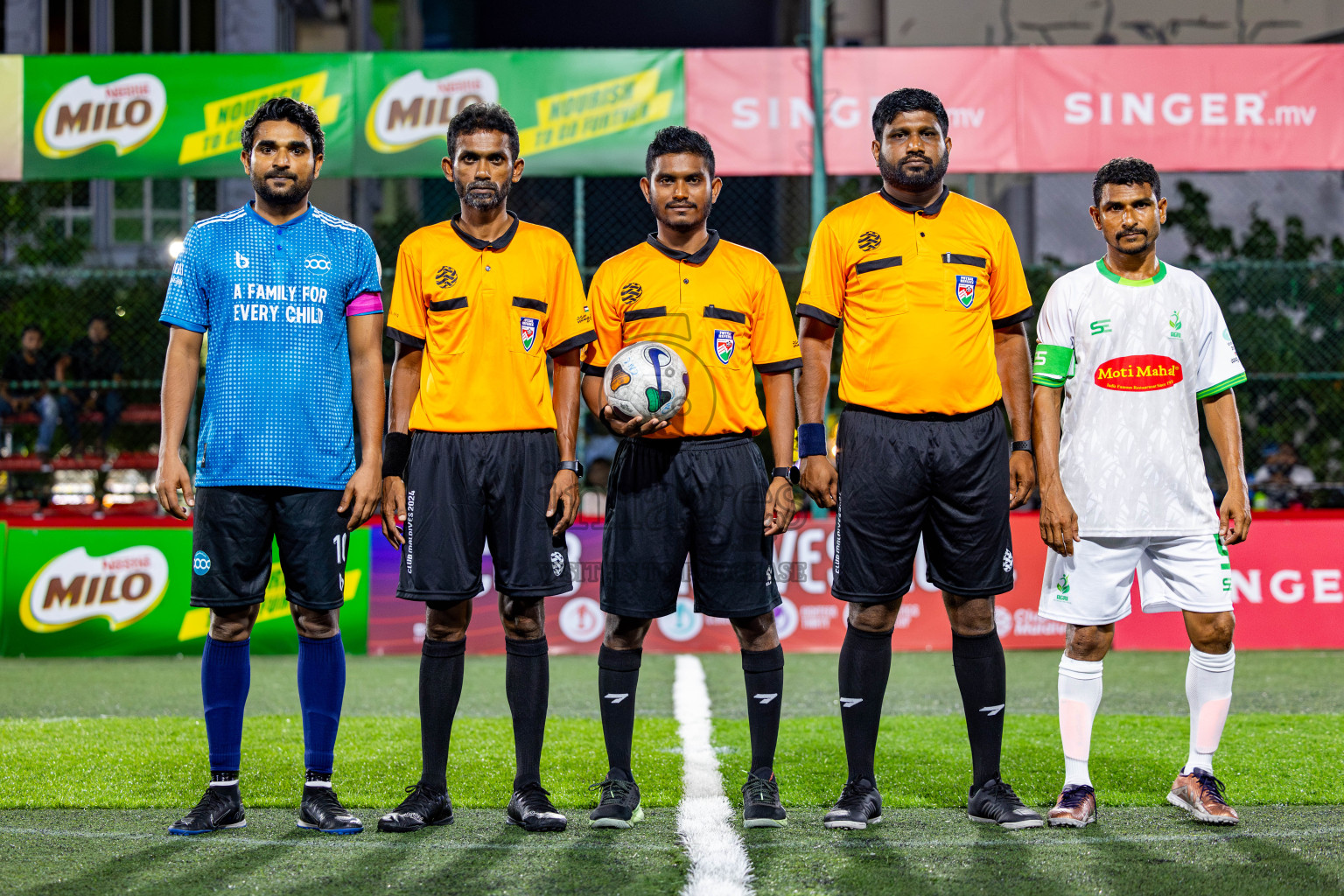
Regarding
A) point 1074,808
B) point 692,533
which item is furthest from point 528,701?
point 1074,808

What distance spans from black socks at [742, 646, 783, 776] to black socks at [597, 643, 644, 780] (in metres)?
0.41

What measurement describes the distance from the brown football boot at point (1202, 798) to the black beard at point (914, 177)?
7.40ft

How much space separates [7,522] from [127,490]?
2746 mm

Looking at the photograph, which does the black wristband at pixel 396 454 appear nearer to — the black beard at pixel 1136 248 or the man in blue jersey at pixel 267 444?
the man in blue jersey at pixel 267 444

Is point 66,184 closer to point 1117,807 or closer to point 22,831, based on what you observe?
point 22,831

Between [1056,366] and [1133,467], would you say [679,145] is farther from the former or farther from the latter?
[1133,467]

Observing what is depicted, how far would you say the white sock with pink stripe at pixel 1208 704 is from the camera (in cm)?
427

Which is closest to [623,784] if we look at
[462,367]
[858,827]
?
[858,827]

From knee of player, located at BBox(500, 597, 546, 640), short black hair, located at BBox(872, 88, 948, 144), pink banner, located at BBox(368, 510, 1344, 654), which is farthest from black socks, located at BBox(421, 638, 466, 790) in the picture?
pink banner, located at BBox(368, 510, 1344, 654)

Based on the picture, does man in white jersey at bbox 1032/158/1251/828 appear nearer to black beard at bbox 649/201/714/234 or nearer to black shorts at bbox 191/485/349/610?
black beard at bbox 649/201/714/234

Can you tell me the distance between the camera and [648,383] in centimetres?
397

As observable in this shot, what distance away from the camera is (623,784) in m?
4.17

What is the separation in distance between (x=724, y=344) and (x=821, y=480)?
0.57 meters

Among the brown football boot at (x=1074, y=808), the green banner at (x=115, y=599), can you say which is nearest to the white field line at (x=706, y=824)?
the brown football boot at (x=1074, y=808)
